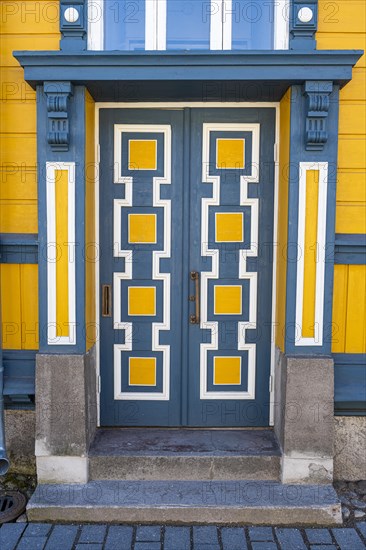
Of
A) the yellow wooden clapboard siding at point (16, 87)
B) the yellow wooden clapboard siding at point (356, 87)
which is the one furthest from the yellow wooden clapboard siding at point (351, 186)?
the yellow wooden clapboard siding at point (16, 87)

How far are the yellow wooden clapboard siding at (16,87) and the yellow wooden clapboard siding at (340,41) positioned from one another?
7.37ft

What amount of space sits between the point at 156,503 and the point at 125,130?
2.84m

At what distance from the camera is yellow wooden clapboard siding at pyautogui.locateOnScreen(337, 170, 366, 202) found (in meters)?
4.03

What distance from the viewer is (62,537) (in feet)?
11.4

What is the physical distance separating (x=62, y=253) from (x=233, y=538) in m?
2.33

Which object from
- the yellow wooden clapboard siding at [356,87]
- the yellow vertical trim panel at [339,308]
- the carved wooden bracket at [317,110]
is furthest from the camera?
the yellow vertical trim panel at [339,308]

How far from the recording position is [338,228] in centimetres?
407

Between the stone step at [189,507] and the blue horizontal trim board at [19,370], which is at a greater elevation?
the blue horizontal trim board at [19,370]

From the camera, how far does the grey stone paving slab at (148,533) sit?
11.3ft

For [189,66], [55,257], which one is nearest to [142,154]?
[189,66]

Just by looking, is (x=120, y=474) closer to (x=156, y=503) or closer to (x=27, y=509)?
(x=156, y=503)

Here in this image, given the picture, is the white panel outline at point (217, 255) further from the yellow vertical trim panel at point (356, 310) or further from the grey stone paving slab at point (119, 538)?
the grey stone paving slab at point (119, 538)

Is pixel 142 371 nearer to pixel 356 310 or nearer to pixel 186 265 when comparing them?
pixel 186 265

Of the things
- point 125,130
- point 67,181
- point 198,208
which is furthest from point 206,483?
point 125,130
